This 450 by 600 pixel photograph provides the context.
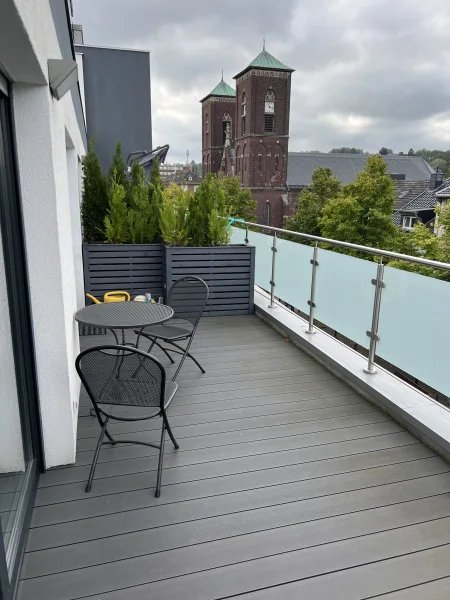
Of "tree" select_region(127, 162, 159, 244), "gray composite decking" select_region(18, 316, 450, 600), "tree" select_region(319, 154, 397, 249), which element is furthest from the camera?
"tree" select_region(319, 154, 397, 249)

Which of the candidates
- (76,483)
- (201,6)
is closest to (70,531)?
(76,483)

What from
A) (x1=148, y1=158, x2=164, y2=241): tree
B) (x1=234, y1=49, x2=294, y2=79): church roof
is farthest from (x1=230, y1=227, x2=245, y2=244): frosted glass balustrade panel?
(x1=234, y1=49, x2=294, y2=79): church roof

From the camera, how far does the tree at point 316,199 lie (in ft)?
108

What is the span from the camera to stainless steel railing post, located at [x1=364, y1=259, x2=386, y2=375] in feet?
11.2

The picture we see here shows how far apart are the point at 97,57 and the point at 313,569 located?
1083 centimetres

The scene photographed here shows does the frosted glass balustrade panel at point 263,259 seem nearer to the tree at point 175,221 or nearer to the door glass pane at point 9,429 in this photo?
the tree at point 175,221

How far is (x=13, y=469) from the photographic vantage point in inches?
79.8

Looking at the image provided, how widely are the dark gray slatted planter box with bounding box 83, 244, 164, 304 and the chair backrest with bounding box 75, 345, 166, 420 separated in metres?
3.37

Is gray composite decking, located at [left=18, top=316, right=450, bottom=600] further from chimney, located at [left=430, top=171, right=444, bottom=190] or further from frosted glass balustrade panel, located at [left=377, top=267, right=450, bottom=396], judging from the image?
chimney, located at [left=430, top=171, right=444, bottom=190]

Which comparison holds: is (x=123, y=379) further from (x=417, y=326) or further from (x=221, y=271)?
(x=221, y=271)

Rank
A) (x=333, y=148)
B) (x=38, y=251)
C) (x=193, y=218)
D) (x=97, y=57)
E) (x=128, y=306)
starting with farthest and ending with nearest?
(x=333, y=148), (x=97, y=57), (x=193, y=218), (x=128, y=306), (x=38, y=251)

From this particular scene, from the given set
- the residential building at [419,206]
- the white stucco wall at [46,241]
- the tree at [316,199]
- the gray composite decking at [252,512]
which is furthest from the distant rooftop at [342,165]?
the white stucco wall at [46,241]

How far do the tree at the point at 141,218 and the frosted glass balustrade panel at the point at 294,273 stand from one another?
166cm

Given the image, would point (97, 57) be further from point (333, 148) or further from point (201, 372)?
point (333, 148)
